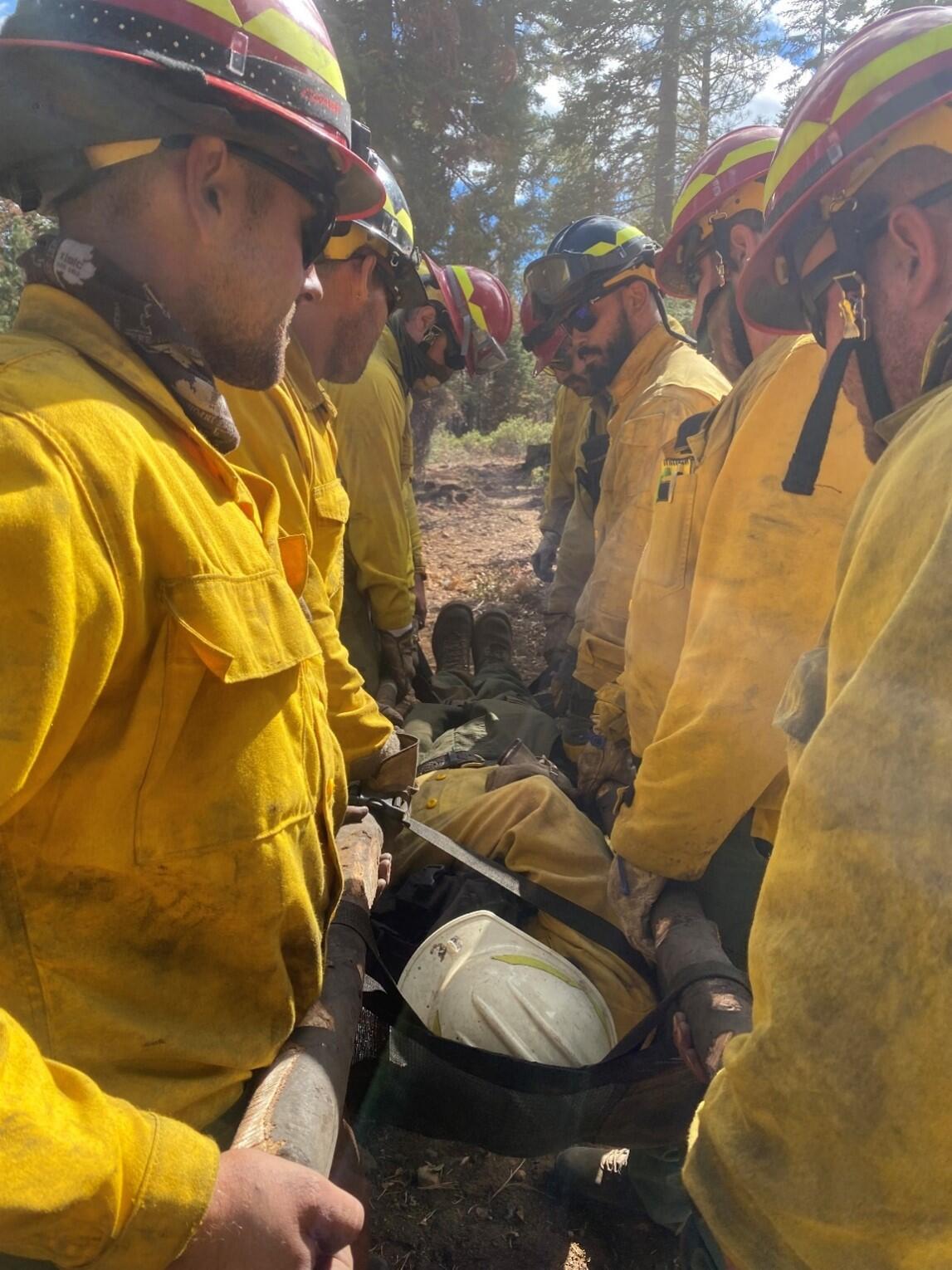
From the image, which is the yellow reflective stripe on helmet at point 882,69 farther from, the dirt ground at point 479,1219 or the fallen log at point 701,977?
the dirt ground at point 479,1219

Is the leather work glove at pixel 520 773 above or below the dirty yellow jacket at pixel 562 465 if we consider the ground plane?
below

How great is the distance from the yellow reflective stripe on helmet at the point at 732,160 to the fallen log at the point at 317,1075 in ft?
12.2

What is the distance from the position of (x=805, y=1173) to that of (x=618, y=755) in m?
2.67

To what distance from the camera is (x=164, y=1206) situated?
111cm

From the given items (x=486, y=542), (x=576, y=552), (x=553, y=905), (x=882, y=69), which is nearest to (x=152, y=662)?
(x=553, y=905)

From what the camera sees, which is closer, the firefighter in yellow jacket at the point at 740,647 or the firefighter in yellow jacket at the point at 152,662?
the firefighter in yellow jacket at the point at 152,662

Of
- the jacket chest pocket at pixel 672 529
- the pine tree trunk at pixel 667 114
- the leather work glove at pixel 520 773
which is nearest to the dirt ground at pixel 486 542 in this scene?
the leather work glove at pixel 520 773

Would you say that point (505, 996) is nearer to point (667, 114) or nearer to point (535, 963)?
point (535, 963)

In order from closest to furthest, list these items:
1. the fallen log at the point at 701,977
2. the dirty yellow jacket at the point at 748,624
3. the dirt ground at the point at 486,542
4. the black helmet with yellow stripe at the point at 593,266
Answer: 1. the fallen log at the point at 701,977
2. the dirty yellow jacket at the point at 748,624
3. the black helmet with yellow stripe at the point at 593,266
4. the dirt ground at the point at 486,542

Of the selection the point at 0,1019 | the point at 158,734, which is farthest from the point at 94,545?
the point at 0,1019

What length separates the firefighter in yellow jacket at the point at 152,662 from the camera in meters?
1.08

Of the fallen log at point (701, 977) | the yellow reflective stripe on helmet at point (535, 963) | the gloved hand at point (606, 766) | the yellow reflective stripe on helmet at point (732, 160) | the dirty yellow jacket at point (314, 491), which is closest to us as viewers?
the fallen log at point (701, 977)

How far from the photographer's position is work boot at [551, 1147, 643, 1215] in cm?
279

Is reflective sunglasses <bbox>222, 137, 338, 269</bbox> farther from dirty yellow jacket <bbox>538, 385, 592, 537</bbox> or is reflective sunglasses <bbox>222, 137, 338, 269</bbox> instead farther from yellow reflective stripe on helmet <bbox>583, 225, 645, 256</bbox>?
dirty yellow jacket <bbox>538, 385, 592, 537</bbox>
